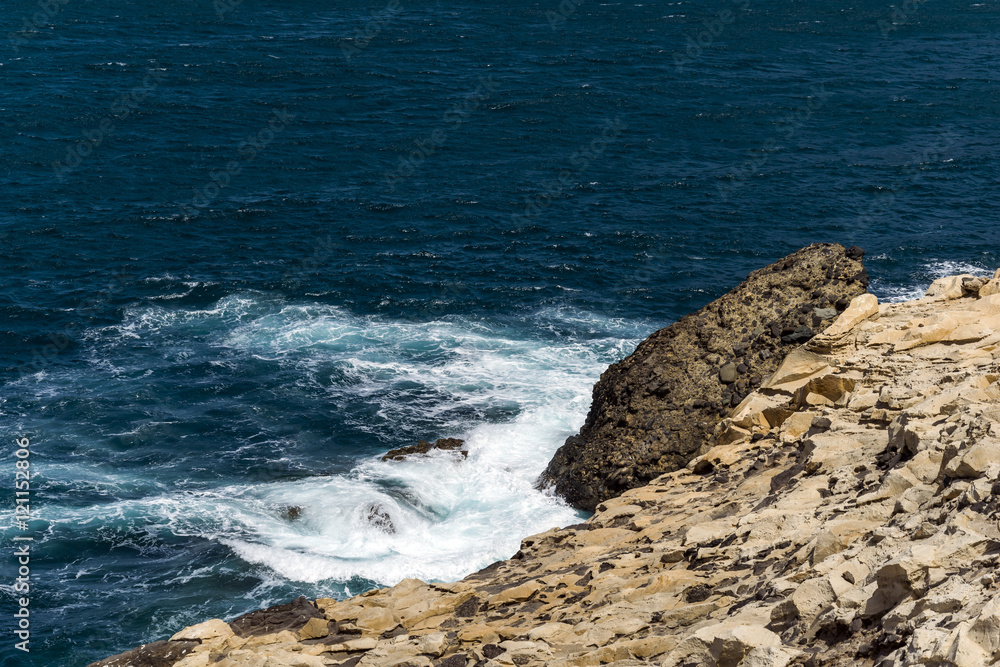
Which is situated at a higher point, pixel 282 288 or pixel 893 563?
pixel 893 563

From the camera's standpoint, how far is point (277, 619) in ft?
85.5

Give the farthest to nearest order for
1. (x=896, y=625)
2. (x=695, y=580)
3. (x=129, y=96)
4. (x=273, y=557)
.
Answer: (x=129, y=96)
(x=273, y=557)
(x=695, y=580)
(x=896, y=625)


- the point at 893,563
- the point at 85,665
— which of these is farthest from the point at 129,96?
the point at 893,563

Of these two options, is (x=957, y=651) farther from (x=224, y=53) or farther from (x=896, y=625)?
(x=224, y=53)

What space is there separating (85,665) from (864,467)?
25441 mm

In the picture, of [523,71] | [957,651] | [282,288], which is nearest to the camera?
[957,651]

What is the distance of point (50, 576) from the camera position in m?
38.7
